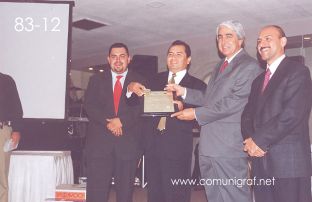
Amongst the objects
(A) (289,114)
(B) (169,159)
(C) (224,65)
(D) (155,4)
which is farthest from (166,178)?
(D) (155,4)

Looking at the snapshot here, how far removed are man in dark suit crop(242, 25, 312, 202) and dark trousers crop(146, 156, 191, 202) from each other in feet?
1.93

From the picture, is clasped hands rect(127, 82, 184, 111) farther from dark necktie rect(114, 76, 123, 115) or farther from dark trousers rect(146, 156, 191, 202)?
dark trousers rect(146, 156, 191, 202)

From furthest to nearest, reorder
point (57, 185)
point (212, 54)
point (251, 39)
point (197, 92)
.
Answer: point (212, 54)
point (251, 39)
point (57, 185)
point (197, 92)

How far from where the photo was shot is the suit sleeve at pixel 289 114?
92.7 inches

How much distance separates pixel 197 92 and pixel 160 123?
37cm

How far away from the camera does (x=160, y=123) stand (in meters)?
3.02

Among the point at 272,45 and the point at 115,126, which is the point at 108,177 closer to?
the point at 115,126

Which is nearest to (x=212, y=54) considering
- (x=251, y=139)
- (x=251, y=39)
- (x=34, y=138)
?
(x=251, y=39)

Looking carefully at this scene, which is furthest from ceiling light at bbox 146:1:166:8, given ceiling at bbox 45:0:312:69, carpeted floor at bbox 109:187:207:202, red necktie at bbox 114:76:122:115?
red necktie at bbox 114:76:122:115

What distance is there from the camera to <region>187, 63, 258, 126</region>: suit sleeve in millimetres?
2635

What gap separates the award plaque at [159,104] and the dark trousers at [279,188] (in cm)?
76

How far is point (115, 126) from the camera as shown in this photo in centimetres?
323

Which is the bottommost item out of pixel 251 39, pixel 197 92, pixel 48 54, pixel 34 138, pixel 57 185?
pixel 57 185

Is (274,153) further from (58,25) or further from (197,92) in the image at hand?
(58,25)
